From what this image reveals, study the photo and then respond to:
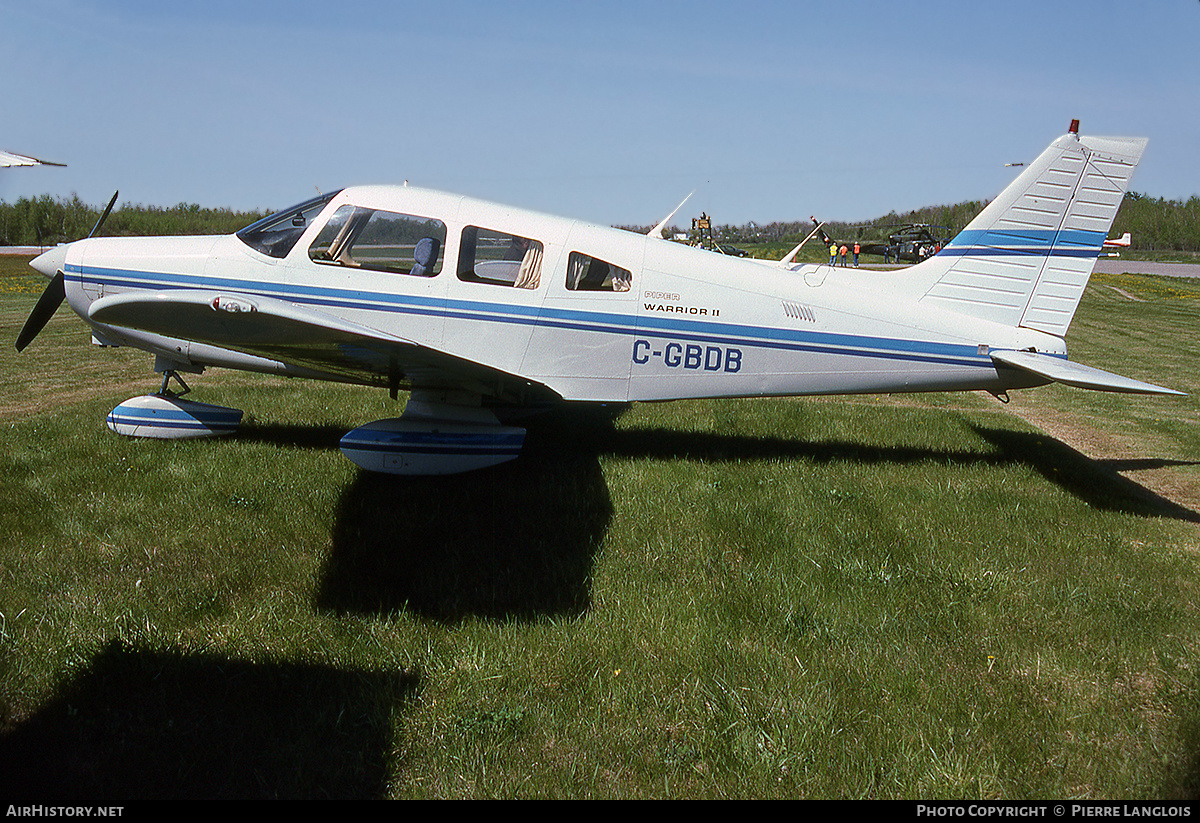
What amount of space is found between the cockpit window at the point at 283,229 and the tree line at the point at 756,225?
114 ft

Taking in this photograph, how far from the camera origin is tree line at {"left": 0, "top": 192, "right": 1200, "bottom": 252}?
45375 millimetres

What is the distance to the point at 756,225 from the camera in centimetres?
7806

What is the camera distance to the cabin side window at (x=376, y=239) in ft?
21.6

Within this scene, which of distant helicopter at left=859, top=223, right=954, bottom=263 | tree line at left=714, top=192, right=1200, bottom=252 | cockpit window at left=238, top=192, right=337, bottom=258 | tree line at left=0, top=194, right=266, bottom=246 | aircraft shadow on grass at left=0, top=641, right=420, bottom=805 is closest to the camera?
aircraft shadow on grass at left=0, top=641, right=420, bottom=805

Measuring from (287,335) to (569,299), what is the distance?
277 cm

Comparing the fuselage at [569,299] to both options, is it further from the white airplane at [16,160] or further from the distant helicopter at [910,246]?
the distant helicopter at [910,246]

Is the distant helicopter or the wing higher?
the wing

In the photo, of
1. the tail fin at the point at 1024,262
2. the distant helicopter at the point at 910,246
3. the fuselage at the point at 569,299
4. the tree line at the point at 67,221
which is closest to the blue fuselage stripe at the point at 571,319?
the fuselage at the point at 569,299

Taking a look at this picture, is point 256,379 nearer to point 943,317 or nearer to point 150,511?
point 150,511

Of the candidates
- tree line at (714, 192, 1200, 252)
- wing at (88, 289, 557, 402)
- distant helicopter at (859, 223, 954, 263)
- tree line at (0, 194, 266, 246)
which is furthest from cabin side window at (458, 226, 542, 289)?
tree line at (714, 192, 1200, 252)

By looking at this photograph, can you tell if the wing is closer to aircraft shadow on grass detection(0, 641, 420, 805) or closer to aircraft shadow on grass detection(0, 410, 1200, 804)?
aircraft shadow on grass detection(0, 410, 1200, 804)

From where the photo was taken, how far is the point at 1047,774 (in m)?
3.08

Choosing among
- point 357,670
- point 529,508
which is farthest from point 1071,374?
point 357,670

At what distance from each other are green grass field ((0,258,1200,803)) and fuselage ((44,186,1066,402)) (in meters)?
0.96
